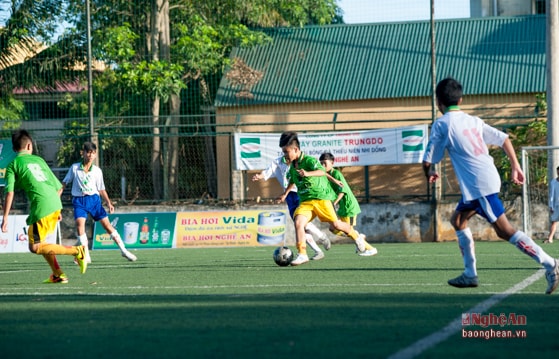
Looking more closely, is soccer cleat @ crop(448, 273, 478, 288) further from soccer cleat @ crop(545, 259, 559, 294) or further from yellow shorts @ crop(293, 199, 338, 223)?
yellow shorts @ crop(293, 199, 338, 223)

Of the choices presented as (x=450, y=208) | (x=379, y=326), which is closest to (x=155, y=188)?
(x=450, y=208)

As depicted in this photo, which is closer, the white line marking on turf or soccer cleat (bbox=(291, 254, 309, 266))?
the white line marking on turf

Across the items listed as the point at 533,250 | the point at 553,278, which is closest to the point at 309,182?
the point at 533,250

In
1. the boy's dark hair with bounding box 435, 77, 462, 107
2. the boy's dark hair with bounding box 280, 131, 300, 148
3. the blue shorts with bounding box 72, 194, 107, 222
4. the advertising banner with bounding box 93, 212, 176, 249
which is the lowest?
the advertising banner with bounding box 93, 212, 176, 249

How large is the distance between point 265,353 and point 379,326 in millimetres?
1163

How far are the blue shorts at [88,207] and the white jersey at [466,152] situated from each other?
26.7 ft

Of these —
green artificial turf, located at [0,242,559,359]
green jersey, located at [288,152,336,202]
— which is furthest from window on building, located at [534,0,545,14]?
green artificial turf, located at [0,242,559,359]

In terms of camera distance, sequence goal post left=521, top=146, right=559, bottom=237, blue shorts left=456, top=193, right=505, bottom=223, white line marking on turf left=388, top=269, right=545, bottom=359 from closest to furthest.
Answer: white line marking on turf left=388, top=269, right=545, bottom=359 → blue shorts left=456, top=193, right=505, bottom=223 → goal post left=521, top=146, right=559, bottom=237

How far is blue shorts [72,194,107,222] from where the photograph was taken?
1497cm

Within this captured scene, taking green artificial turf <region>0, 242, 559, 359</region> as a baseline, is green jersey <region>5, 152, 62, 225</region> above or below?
above

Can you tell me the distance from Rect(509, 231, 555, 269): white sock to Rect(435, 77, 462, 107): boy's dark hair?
50.2 inches

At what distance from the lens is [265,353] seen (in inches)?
199

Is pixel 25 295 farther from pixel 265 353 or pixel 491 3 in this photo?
pixel 491 3

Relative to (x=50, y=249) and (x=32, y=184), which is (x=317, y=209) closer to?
(x=50, y=249)
